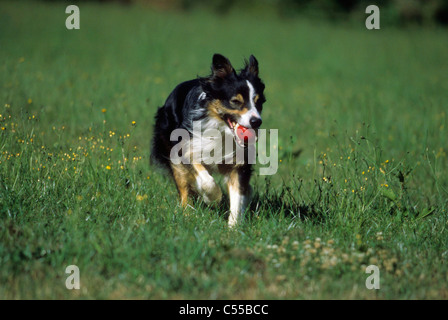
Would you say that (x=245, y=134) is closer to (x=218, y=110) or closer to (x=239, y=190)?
(x=218, y=110)

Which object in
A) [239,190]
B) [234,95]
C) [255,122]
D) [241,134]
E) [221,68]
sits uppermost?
[221,68]

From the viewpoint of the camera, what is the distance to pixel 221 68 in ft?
15.3

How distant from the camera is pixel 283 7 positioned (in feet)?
101

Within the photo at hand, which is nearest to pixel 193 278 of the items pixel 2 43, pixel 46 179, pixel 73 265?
pixel 73 265

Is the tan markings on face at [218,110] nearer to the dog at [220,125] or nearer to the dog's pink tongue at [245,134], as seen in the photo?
the dog at [220,125]

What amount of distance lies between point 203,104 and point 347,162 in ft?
4.64

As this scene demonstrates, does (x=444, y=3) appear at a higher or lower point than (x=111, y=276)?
higher

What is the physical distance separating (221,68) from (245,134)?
0.65m

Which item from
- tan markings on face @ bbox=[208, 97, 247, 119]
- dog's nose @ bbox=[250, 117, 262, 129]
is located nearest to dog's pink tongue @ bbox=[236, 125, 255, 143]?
tan markings on face @ bbox=[208, 97, 247, 119]

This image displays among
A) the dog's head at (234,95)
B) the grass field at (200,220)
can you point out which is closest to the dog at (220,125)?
the dog's head at (234,95)

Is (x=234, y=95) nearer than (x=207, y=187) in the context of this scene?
Yes

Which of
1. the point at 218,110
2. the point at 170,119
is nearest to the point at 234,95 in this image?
the point at 218,110

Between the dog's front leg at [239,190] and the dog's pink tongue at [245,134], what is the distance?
1.11ft
